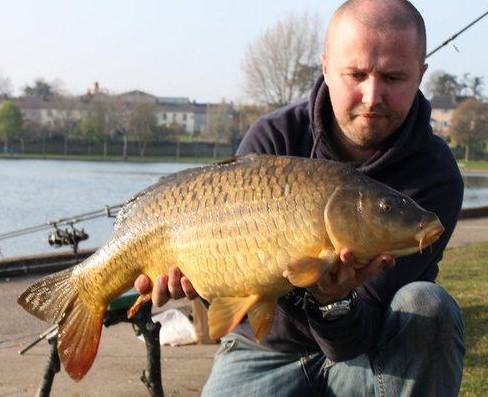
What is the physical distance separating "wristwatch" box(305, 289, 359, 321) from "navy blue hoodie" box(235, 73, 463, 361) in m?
0.11

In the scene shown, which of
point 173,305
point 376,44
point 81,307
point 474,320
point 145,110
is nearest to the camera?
point 376,44

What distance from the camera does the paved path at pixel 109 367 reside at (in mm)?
4168

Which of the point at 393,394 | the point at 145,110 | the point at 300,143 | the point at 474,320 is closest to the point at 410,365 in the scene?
the point at 393,394

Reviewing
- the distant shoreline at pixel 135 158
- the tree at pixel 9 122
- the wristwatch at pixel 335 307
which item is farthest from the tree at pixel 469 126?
the wristwatch at pixel 335 307

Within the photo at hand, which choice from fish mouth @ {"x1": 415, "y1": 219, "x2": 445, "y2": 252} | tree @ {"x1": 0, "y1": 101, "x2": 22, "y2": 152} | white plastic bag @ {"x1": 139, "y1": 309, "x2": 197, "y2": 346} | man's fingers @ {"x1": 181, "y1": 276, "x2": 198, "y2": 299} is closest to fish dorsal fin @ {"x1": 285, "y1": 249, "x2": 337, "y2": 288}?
fish mouth @ {"x1": 415, "y1": 219, "x2": 445, "y2": 252}

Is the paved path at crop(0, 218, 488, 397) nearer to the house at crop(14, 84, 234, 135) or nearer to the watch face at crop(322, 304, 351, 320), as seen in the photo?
the watch face at crop(322, 304, 351, 320)

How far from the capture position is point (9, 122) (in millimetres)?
63094

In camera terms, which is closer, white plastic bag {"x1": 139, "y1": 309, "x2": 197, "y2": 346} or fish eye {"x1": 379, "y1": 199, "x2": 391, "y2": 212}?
fish eye {"x1": 379, "y1": 199, "x2": 391, "y2": 212}

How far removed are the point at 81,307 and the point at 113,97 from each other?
78.3 m

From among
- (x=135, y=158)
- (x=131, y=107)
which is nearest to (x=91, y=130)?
(x=135, y=158)

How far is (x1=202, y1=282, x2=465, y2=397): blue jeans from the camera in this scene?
101 inches

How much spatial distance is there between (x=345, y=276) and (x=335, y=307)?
0.71 feet

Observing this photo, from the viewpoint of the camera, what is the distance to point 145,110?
64750 millimetres

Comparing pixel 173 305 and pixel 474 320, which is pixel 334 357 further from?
pixel 173 305
